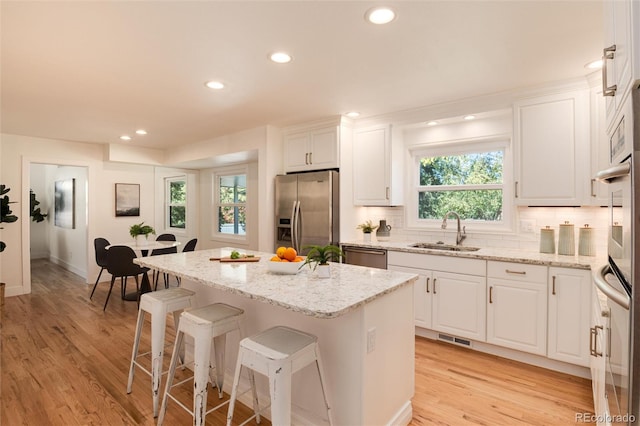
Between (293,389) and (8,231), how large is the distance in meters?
5.38

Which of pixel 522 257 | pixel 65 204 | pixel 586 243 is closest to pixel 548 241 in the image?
pixel 586 243

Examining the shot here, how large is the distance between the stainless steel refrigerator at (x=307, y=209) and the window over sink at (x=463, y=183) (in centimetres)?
102

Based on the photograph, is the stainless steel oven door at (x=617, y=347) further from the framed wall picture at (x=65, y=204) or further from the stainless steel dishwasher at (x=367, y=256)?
the framed wall picture at (x=65, y=204)

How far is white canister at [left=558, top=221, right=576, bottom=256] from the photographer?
2.88m

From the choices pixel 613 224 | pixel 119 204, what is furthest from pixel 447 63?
pixel 119 204

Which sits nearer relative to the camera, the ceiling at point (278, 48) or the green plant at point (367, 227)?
the ceiling at point (278, 48)

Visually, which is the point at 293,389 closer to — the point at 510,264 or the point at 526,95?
the point at 510,264

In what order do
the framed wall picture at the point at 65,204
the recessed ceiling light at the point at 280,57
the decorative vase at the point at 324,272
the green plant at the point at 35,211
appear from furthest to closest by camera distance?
the green plant at the point at 35,211 < the framed wall picture at the point at 65,204 < the recessed ceiling light at the point at 280,57 < the decorative vase at the point at 324,272

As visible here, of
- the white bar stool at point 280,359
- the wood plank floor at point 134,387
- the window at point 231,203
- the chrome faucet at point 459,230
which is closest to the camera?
the white bar stool at point 280,359

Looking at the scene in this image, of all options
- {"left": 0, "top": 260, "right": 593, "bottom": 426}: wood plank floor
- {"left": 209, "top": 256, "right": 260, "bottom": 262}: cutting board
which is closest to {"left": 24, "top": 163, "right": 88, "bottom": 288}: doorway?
{"left": 0, "top": 260, "right": 593, "bottom": 426}: wood plank floor

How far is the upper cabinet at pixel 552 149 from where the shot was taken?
2713mm

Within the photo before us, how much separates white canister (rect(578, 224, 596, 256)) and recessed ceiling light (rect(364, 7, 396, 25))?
2.45 meters

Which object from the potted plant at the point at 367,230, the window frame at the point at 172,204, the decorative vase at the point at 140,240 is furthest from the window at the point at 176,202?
the potted plant at the point at 367,230

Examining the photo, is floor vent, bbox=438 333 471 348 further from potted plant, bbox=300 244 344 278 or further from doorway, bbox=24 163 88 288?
doorway, bbox=24 163 88 288
